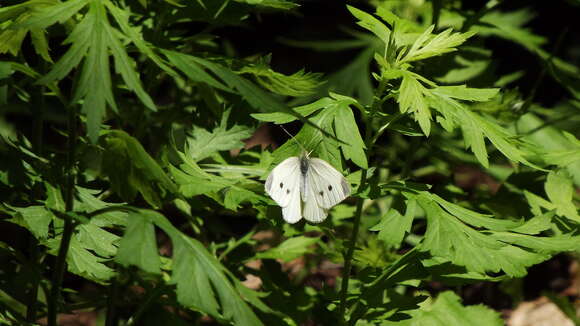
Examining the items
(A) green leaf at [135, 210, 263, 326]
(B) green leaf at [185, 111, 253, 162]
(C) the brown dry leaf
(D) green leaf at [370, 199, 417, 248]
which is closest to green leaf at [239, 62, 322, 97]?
(B) green leaf at [185, 111, 253, 162]

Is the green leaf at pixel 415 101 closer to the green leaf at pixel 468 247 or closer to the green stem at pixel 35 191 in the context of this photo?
the green leaf at pixel 468 247

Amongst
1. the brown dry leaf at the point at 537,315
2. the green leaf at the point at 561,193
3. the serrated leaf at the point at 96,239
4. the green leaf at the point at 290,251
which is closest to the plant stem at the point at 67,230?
the serrated leaf at the point at 96,239

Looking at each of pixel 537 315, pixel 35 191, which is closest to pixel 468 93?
pixel 35 191

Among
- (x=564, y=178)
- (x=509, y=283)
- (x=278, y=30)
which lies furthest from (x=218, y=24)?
(x=278, y=30)

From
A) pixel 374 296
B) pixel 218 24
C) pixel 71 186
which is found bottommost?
pixel 374 296

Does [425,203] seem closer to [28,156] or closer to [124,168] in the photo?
[124,168]

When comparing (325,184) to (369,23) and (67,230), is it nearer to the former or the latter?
(369,23)

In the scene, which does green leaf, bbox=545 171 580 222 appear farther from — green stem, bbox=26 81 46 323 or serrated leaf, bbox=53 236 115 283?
green stem, bbox=26 81 46 323
